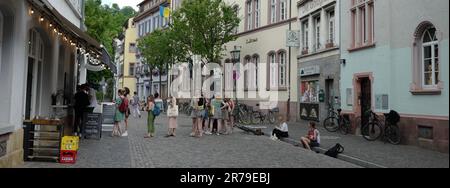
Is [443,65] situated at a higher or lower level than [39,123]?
higher

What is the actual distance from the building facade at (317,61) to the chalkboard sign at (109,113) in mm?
8585

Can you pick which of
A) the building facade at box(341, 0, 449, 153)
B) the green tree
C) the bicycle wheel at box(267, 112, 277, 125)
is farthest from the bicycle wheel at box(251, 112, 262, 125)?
the building facade at box(341, 0, 449, 153)

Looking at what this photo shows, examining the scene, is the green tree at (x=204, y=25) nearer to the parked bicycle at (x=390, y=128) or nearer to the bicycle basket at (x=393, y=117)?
the parked bicycle at (x=390, y=128)

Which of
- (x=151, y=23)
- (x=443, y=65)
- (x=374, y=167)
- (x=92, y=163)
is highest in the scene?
(x=151, y=23)

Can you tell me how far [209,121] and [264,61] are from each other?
1026cm

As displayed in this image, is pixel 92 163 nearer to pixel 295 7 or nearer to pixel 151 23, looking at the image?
pixel 295 7

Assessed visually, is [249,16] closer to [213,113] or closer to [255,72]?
[255,72]

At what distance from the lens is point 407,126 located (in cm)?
430

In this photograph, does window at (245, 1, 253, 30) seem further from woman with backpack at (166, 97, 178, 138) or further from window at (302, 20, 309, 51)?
woman with backpack at (166, 97, 178, 138)

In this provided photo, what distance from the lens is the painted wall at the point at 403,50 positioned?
3.21 meters

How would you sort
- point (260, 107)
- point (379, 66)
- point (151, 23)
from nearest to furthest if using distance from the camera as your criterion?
point (379, 66)
point (260, 107)
point (151, 23)

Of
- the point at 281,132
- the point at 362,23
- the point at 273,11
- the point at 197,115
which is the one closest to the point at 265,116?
the point at 273,11

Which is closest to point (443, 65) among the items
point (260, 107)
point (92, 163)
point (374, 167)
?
point (374, 167)

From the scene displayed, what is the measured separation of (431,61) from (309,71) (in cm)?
A: 1849
